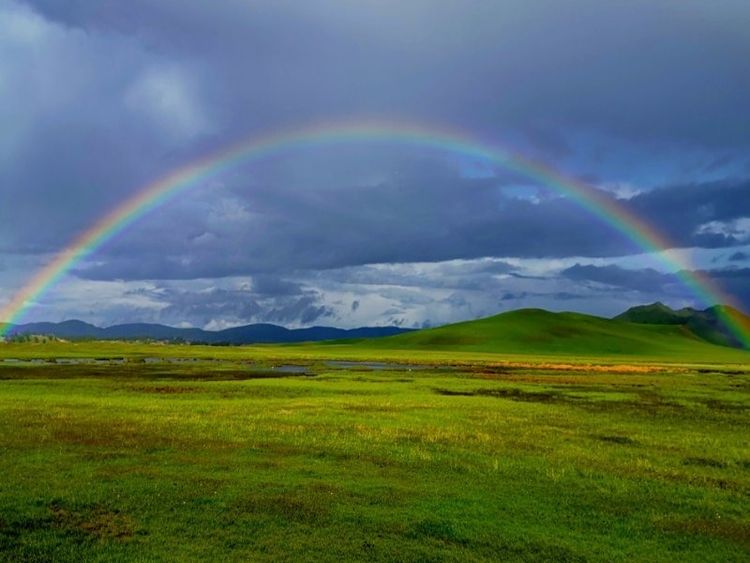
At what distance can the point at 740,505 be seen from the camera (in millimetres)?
21906

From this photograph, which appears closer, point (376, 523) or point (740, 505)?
point (376, 523)

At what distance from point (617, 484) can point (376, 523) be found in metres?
11.5

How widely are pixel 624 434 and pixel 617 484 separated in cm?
1352

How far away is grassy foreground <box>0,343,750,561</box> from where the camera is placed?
1717cm

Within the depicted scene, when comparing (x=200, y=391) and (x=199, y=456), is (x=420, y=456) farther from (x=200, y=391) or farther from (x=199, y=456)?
(x=200, y=391)

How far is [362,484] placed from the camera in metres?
23.0

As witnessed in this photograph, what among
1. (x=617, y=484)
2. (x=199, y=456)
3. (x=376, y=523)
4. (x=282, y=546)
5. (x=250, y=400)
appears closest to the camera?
(x=282, y=546)

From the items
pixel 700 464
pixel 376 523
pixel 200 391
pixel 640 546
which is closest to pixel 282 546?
pixel 376 523

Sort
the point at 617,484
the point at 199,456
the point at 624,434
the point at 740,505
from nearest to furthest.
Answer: the point at 740,505
the point at 617,484
the point at 199,456
the point at 624,434

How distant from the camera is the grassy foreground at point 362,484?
56.3ft

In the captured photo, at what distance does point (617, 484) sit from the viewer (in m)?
24.1

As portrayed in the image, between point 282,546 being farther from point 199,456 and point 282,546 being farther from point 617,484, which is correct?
point 617,484

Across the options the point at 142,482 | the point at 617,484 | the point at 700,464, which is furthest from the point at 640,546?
the point at 142,482

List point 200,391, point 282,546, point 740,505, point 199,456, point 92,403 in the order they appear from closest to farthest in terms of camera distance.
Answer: point 282,546 < point 740,505 < point 199,456 < point 92,403 < point 200,391
